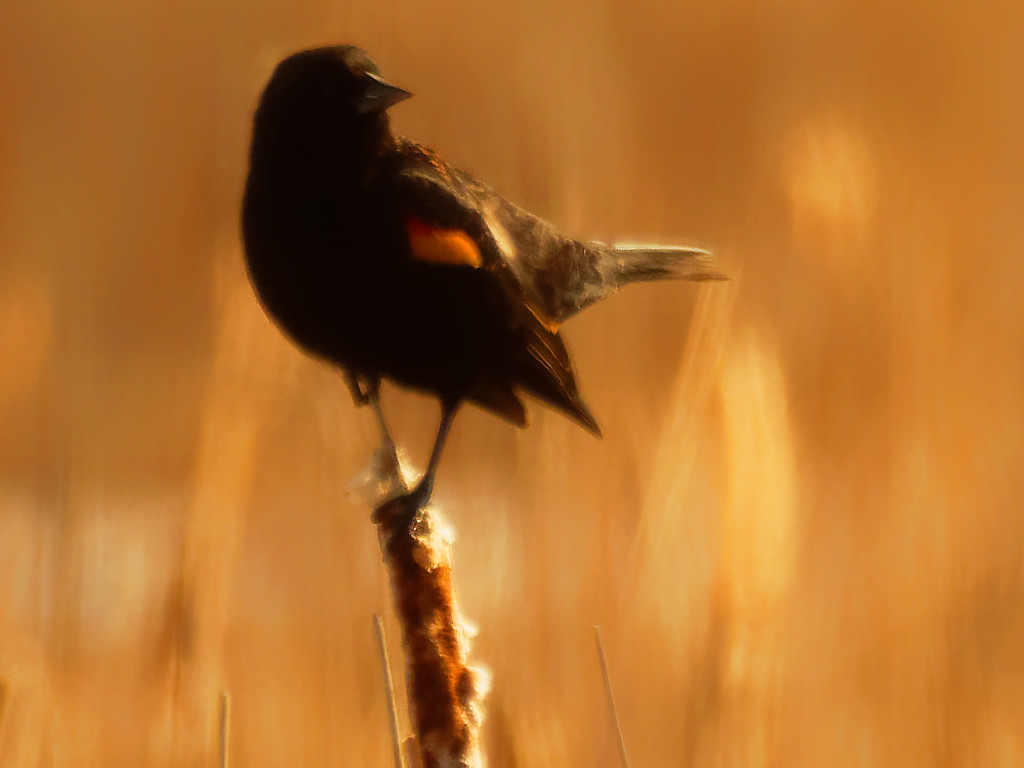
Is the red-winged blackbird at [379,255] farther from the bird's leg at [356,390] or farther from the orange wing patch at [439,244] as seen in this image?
the bird's leg at [356,390]

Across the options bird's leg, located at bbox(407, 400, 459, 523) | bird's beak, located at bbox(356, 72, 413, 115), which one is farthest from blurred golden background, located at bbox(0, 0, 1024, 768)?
bird's beak, located at bbox(356, 72, 413, 115)

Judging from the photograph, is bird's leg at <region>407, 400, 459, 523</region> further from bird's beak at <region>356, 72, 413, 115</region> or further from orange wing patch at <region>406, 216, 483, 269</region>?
bird's beak at <region>356, 72, 413, 115</region>

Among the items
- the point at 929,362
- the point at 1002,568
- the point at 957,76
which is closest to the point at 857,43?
the point at 957,76

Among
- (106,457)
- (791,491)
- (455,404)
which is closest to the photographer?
(455,404)

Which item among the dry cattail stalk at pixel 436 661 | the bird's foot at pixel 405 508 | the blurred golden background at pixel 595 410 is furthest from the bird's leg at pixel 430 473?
the blurred golden background at pixel 595 410

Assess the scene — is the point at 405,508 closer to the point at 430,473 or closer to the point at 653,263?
the point at 430,473

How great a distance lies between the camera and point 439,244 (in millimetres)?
816

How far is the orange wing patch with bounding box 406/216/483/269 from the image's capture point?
800 mm

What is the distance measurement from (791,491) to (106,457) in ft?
3.32

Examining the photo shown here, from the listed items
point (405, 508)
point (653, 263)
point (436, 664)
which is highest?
point (653, 263)

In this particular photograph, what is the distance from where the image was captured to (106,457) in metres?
1.19

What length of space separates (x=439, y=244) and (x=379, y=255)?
0.06m

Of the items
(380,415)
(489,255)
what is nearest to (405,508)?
(380,415)

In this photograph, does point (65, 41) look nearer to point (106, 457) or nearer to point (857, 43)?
point (106, 457)
